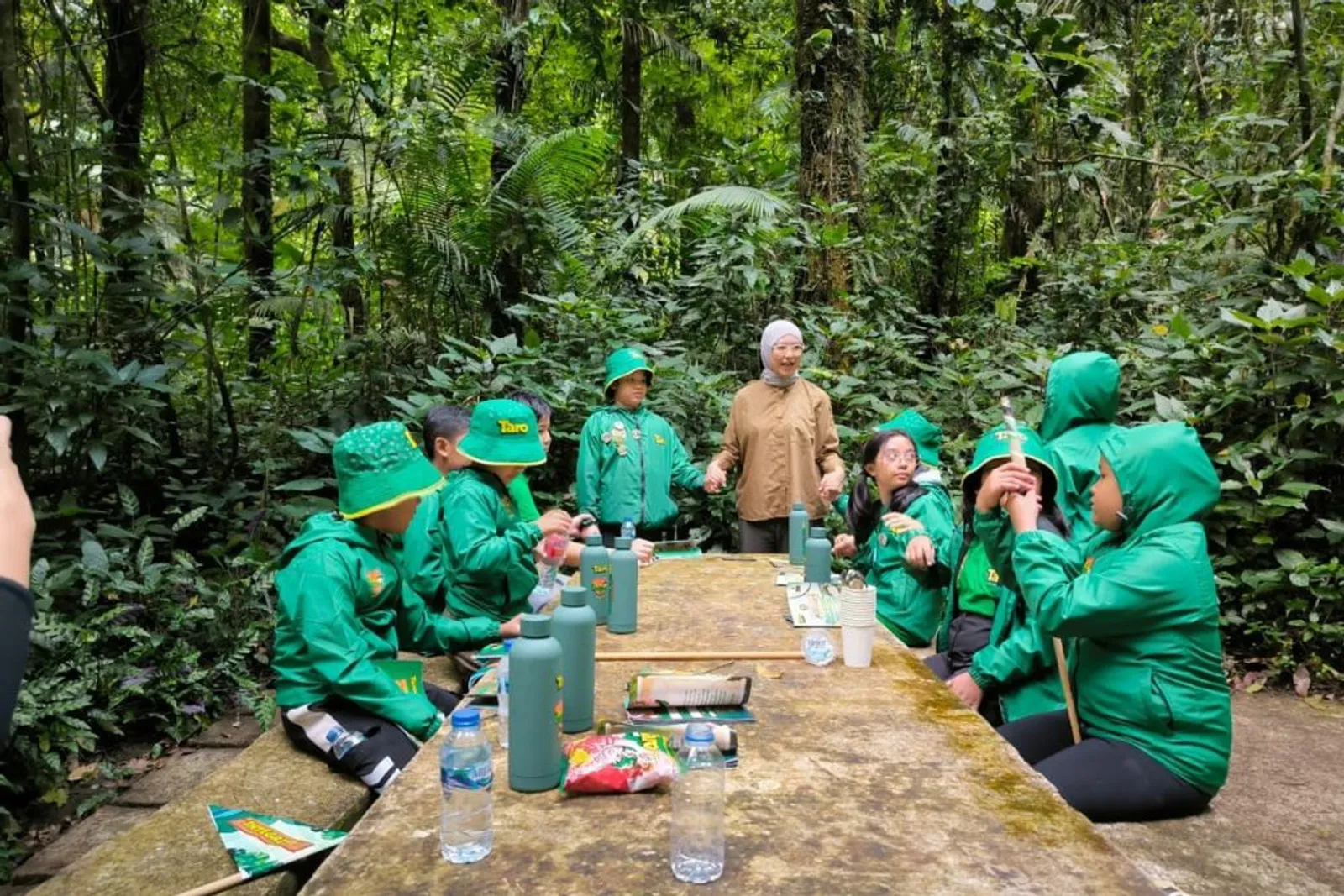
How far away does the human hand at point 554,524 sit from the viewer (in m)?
3.62

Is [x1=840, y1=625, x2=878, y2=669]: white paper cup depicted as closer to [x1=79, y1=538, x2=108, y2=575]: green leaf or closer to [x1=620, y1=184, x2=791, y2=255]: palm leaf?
[x1=79, y1=538, x2=108, y2=575]: green leaf

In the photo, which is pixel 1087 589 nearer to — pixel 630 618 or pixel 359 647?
pixel 630 618

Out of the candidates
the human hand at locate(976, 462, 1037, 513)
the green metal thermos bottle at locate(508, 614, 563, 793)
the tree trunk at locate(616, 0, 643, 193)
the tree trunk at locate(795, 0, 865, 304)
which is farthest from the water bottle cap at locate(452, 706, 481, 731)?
the tree trunk at locate(616, 0, 643, 193)

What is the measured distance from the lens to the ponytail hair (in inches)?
156

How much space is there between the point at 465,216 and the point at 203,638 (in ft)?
12.7

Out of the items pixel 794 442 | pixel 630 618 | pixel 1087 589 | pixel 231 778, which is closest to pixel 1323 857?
pixel 1087 589

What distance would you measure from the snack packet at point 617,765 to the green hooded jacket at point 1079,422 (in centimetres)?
226

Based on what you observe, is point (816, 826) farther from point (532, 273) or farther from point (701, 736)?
point (532, 273)

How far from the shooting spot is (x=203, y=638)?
15.7 ft

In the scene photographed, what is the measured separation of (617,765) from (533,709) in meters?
0.22

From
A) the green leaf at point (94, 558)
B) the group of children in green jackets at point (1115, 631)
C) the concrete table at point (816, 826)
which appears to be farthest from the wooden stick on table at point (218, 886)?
the green leaf at point (94, 558)

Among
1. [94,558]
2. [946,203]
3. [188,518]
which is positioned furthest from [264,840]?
[946,203]

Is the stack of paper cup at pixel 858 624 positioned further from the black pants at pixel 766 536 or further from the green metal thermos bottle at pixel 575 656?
the black pants at pixel 766 536

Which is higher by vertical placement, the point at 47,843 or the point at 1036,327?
the point at 1036,327
